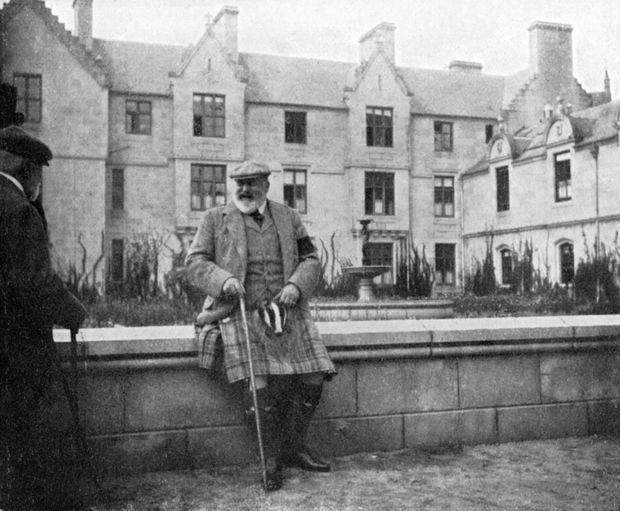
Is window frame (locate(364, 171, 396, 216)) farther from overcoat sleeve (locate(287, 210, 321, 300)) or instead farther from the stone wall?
overcoat sleeve (locate(287, 210, 321, 300))

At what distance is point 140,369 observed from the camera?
425 cm

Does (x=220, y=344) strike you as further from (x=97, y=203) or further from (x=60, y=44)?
(x=60, y=44)

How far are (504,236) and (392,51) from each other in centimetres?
954

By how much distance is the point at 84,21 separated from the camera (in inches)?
1077

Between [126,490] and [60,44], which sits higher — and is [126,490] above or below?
below

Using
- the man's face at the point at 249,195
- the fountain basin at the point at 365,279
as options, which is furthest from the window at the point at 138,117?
the man's face at the point at 249,195

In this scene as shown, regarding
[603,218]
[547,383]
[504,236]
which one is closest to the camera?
[547,383]

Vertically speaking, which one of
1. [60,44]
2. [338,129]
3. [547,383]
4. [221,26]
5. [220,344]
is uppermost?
[221,26]

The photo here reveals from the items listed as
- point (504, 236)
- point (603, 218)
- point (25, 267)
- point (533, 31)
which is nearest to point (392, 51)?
point (533, 31)

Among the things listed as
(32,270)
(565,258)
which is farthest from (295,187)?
(32,270)

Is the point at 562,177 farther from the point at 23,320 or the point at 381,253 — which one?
the point at 23,320

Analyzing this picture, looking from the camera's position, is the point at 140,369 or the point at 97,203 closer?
the point at 140,369

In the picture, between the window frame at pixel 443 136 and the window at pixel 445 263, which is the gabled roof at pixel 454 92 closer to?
the window frame at pixel 443 136

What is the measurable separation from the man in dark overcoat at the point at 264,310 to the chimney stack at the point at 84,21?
979 inches
